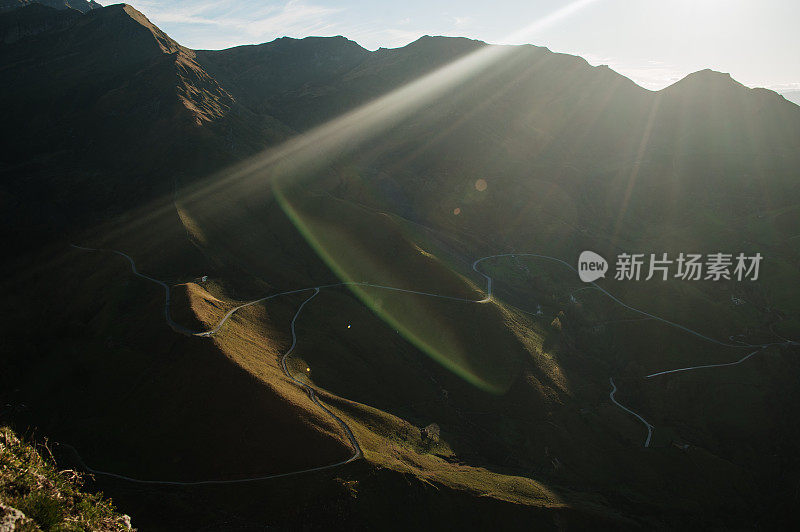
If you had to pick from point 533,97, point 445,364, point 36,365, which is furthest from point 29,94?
point 533,97

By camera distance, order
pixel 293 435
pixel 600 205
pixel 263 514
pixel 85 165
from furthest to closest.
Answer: pixel 600 205, pixel 85 165, pixel 293 435, pixel 263 514

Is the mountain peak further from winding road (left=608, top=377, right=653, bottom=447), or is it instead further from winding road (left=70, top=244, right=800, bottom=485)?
winding road (left=608, top=377, right=653, bottom=447)

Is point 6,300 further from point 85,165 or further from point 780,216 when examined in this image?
point 780,216
